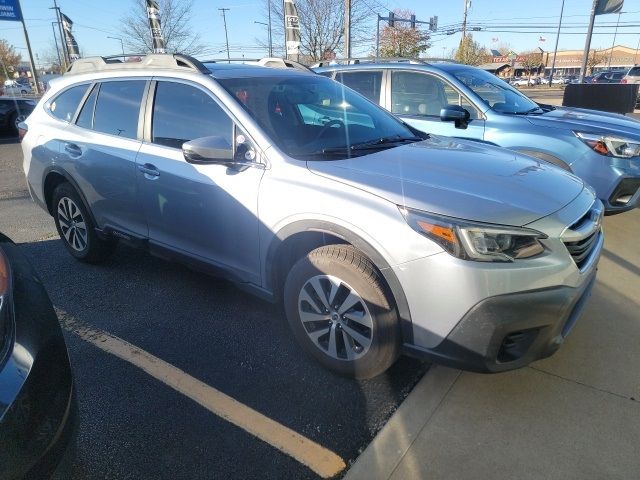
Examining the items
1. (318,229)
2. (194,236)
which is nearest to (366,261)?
(318,229)

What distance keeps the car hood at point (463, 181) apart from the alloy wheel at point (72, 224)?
2.68 m

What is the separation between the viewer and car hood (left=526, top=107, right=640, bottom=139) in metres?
4.66

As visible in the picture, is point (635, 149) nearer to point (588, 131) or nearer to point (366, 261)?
point (588, 131)

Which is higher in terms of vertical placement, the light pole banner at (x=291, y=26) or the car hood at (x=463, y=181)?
the light pole banner at (x=291, y=26)

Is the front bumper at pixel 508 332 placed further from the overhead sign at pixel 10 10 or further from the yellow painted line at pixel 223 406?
the overhead sign at pixel 10 10

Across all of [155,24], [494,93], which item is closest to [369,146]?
[494,93]

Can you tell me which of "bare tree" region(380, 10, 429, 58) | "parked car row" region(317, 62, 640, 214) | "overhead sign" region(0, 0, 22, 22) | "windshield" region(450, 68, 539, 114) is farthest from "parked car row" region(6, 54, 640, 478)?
"bare tree" region(380, 10, 429, 58)

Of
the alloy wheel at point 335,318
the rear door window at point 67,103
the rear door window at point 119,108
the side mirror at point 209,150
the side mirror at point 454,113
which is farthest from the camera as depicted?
the side mirror at point 454,113

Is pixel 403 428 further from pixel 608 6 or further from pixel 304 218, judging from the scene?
pixel 608 6

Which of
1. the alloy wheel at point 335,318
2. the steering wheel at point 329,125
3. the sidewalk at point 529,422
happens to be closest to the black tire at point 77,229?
the steering wheel at point 329,125

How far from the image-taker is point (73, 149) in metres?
3.97

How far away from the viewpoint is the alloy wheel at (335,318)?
2422 mm

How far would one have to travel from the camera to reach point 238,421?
2348 mm

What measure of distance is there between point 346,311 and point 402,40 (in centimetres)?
3229
